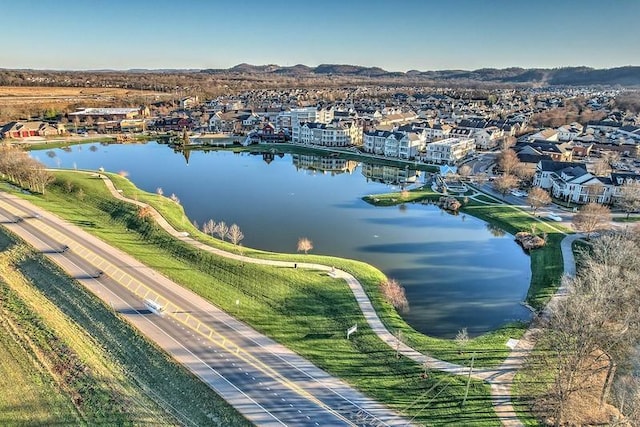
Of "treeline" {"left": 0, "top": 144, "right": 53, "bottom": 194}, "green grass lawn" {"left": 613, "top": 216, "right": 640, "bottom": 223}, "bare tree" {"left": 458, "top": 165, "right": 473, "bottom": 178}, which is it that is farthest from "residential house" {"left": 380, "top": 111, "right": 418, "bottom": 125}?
"treeline" {"left": 0, "top": 144, "right": 53, "bottom": 194}

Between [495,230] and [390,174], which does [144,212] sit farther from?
[390,174]

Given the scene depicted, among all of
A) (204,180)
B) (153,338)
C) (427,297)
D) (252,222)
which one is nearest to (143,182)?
(204,180)

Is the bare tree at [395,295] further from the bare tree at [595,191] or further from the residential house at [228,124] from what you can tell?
the residential house at [228,124]

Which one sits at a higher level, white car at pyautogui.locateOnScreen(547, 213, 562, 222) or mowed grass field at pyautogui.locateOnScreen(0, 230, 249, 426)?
white car at pyautogui.locateOnScreen(547, 213, 562, 222)

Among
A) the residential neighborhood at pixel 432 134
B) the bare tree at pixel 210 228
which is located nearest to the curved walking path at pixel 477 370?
the bare tree at pixel 210 228

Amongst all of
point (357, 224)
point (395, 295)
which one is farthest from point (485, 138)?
point (395, 295)

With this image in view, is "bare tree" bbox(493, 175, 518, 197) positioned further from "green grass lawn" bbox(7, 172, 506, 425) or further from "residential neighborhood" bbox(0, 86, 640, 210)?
"green grass lawn" bbox(7, 172, 506, 425)

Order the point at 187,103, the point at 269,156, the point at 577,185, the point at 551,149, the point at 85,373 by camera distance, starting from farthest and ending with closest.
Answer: the point at 187,103, the point at 269,156, the point at 551,149, the point at 577,185, the point at 85,373
